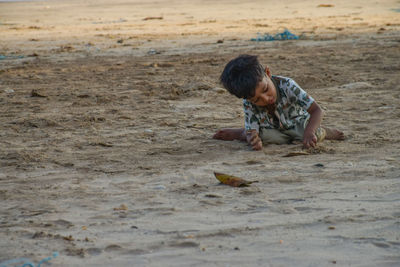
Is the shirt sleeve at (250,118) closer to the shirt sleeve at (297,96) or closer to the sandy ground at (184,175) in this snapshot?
the sandy ground at (184,175)

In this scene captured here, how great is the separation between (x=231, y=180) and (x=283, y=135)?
1.07 meters

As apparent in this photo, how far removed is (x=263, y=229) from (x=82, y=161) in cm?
167

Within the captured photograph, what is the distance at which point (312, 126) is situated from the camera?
3.71 m

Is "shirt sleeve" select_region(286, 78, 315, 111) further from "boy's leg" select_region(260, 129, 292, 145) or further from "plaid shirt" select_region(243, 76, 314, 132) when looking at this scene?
"boy's leg" select_region(260, 129, 292, 145)

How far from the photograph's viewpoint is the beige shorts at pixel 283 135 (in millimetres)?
3916

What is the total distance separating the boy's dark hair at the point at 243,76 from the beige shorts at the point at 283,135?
0.52 metres

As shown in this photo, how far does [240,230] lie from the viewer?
7.79 ft

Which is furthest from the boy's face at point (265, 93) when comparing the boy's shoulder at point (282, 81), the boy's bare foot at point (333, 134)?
the boy's bare foot at point (333, 134)

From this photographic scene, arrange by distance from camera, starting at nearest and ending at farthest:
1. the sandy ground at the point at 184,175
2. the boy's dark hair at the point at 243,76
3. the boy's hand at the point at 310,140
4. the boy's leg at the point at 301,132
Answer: the sandy ground at the point at 184,175, the boy's dark hair at the point at 243,76, the boy's hand at the point at 310,140, the boy's leg at the point at 301,132

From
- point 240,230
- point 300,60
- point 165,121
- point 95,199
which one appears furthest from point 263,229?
point 300,60

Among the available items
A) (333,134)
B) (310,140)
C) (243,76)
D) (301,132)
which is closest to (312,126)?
(310,140)

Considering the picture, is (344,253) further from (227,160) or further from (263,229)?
(227,160)

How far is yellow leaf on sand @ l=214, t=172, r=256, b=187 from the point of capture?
2977 millimetres

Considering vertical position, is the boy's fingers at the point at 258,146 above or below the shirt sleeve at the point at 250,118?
below
